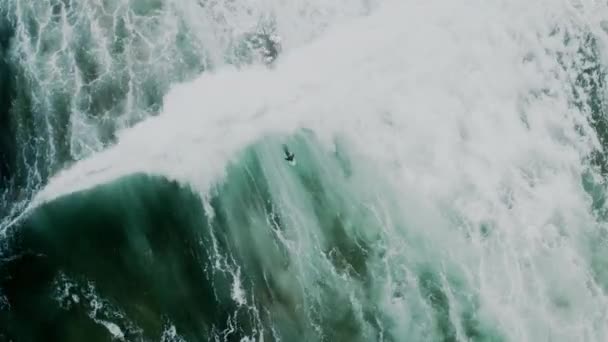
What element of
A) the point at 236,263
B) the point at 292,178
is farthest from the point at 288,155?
the point at 236,263

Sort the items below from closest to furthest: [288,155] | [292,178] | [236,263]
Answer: [236,263] < [288,155] < [292,178]

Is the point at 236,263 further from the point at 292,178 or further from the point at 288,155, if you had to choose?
the point at 288,155

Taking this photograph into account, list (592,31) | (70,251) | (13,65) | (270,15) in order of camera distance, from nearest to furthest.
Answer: (70,251), (13,65), (270,15), (592,31)

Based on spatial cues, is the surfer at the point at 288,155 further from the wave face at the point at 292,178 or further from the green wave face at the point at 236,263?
the green wave face at the point at 236,263

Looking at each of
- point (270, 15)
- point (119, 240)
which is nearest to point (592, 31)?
point (270, 15)

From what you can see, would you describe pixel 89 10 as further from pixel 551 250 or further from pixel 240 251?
pixel 551 250
